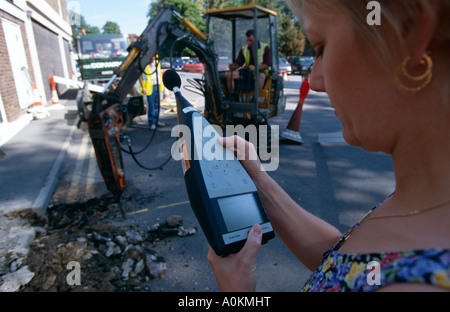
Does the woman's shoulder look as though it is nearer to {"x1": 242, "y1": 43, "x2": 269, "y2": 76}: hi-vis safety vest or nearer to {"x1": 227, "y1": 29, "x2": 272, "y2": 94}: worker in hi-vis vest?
{"x1": 227, "y1": 29, "x2": 272, "y2": 94}: worker in hi-vis vest

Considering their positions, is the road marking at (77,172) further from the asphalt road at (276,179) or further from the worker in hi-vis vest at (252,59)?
the worker in hi-vis vest at (252,59)

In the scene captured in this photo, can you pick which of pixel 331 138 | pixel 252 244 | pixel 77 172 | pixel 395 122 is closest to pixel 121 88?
pixel 77 172

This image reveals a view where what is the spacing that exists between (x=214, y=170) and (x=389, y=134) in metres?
0.57

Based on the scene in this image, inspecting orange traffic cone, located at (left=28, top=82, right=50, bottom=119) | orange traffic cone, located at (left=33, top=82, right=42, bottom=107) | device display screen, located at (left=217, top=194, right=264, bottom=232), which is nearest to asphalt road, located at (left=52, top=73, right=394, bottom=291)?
device display screen, located at (left=217, top=194, right=264, bottom=232)

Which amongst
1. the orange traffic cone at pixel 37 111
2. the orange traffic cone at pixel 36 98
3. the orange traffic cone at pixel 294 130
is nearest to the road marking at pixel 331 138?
the orange traffic cone at pixel 294 130

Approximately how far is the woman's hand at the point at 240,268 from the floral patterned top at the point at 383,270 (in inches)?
6.7

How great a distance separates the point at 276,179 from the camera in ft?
15.8

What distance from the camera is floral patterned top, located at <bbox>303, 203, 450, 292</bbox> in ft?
1.60

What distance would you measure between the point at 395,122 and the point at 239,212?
0.51m

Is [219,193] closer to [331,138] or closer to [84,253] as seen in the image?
[84,253]

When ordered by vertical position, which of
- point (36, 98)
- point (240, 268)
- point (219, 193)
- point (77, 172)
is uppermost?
point (219, 193)

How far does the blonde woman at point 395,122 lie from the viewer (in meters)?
0.52

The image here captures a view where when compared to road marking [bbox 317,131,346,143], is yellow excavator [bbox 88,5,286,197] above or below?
above
